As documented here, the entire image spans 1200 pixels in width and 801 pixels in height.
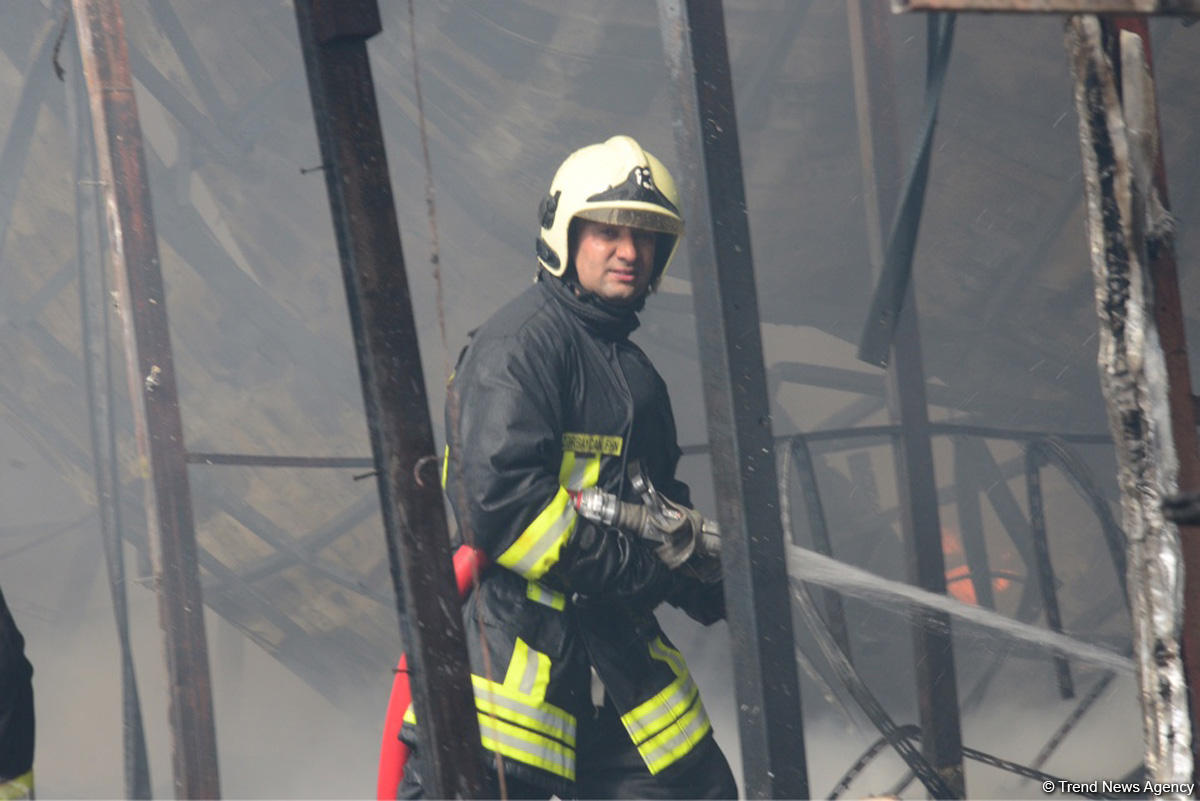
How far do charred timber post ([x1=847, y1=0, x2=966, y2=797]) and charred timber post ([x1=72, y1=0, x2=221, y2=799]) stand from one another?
A: 252 cm

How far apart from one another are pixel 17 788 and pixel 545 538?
3.80 ft

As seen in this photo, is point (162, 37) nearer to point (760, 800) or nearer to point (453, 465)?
point (453, 465)

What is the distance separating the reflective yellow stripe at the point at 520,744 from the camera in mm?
2893

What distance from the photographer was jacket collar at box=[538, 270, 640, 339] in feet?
10.4

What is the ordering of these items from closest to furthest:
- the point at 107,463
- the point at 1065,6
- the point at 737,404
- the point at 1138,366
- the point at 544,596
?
the point at 1065,6
the point at 1138,366
the point at 737,404
the point at 544,596
the point at 107,463

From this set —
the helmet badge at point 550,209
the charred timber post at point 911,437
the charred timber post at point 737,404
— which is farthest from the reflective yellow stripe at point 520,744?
the charred timber post at point 911,437

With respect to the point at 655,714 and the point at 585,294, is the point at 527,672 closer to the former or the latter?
the point at 655,714

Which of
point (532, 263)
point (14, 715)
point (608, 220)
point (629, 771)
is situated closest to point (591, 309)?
point (608, 220)

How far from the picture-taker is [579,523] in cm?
293

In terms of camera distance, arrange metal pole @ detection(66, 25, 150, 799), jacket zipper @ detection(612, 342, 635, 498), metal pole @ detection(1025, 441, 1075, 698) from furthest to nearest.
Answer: metal pole @ detection(66, 25, 150, 799)
metal pole @ detection(1025, 441, 1075, 698)
jacket zipper @ detection(612, 342, 635, 498)

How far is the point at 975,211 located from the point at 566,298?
312 centimetres

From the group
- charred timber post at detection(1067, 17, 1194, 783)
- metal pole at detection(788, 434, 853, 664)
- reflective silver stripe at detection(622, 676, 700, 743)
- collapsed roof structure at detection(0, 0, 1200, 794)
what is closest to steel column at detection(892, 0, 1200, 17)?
charred timber post at detection(1067, 17, 1194, 783)

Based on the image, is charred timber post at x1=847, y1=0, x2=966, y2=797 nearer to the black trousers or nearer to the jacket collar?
the black trousers

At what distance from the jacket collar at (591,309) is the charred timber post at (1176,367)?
1.33 meters
